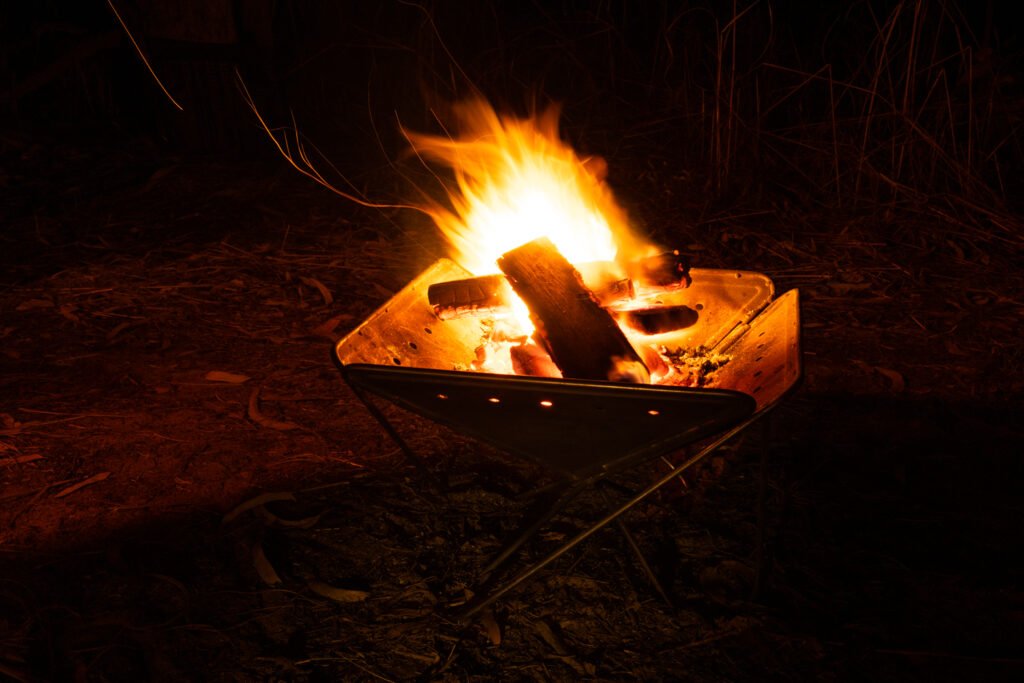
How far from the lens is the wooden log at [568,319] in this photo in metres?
2.01

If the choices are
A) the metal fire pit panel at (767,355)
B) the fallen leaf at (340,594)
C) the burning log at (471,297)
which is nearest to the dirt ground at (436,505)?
the fallen leaf at (340,594)

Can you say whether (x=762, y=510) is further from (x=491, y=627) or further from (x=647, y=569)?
(x=491, y=627)

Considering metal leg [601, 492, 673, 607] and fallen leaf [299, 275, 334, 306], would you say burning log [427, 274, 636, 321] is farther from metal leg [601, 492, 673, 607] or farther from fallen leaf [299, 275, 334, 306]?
fallen leaf [299, 275, 334, 306]

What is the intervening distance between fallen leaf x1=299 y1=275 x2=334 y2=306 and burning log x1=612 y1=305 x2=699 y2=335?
1.76 metres

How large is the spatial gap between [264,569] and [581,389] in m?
1.14

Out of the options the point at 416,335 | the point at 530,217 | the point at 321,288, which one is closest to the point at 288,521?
the point at 416,335

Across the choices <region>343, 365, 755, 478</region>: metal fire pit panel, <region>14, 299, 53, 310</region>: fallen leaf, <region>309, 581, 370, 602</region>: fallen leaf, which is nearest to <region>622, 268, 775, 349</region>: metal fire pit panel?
<region>343, 365, 755, 478</region>: metal fire pit panel

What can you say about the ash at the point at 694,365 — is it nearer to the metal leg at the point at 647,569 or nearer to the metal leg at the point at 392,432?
the metal leg at the point at 647,569

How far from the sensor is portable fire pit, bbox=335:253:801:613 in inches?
59.0

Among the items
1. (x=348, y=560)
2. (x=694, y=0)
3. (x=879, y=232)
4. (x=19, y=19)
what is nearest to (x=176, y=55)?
(x=19, y=19)

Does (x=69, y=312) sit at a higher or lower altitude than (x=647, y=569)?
higher

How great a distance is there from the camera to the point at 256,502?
2.33m

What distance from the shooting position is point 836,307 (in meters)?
3.50

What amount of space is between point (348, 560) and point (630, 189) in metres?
3.29
